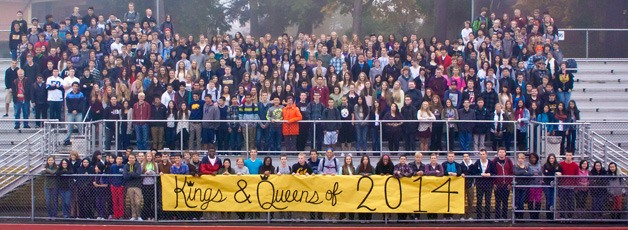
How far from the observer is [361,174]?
61.5 ft

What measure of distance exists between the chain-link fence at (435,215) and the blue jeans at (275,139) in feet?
6.95

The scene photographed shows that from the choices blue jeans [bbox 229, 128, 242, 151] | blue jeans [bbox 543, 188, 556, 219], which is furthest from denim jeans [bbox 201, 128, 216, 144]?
blue jeans [bbox 543, 188, 556, 219]

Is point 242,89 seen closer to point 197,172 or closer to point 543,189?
point 197,172

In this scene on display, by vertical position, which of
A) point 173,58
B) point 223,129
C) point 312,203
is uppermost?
point 173,58

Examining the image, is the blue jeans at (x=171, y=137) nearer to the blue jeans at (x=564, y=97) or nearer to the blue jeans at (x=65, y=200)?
the blue jeans at (x=65, y=200)

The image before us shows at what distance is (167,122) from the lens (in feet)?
67.5

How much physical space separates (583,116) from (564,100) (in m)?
1.79

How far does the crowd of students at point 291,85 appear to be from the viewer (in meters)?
20.7

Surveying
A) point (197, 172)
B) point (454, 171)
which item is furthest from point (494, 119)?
point (197, 172)

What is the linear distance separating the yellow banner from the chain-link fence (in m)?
0.25

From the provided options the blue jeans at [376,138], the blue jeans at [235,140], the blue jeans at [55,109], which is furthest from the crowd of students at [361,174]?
the blue jeans at [55,109]

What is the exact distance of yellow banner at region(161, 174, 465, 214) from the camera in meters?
18.4

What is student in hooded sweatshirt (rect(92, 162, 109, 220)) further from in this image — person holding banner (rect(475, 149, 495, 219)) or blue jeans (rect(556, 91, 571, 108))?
blue jeans (rect(556, 91, 571, 108))

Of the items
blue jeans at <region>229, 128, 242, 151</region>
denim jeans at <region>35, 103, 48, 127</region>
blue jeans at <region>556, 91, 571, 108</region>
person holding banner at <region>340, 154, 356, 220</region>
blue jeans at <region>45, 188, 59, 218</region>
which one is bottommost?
blue jeans at <region>45, 188, 59, 218</region>
